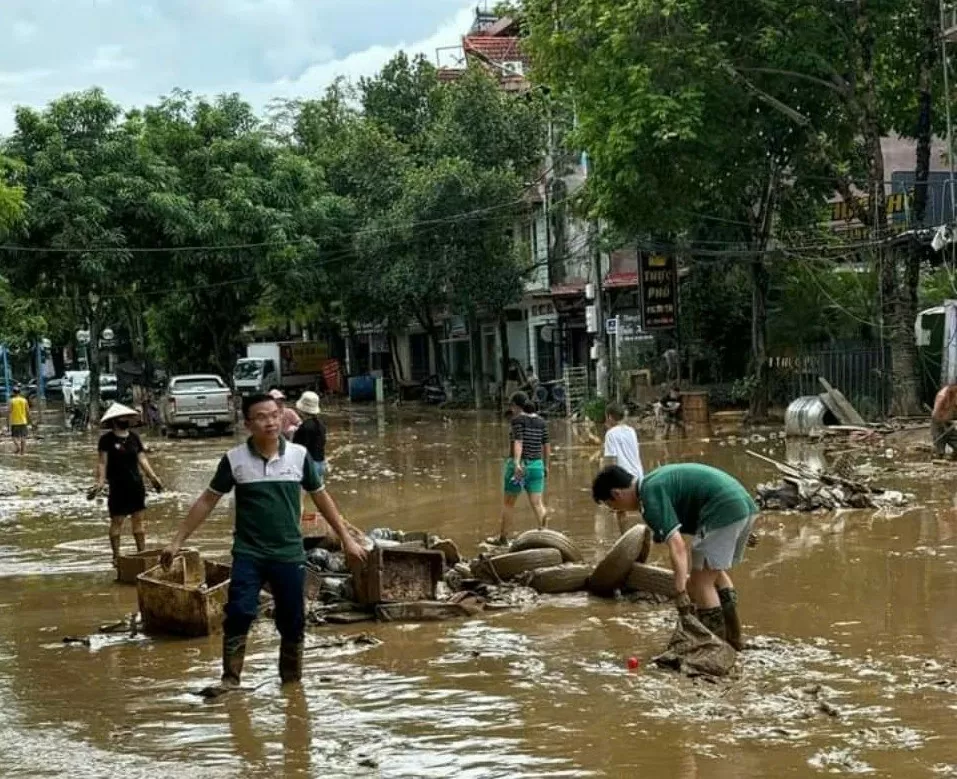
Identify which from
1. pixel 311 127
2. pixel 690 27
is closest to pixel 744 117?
pixel 690 27

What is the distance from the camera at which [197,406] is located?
34.7 metres

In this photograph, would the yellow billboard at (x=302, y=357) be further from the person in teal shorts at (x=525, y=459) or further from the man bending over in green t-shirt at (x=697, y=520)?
the man bending over in green t-shirt at (x=697, y=520)

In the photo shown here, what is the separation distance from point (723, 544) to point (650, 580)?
7.81ft

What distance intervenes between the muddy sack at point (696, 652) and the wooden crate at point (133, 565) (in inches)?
222

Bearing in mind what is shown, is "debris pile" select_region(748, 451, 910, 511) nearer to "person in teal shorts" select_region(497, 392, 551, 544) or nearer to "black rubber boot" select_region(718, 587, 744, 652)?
"person in teal shorts" select_region(497, 392, 551, 544)

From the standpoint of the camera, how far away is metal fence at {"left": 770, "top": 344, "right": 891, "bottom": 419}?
26.9m

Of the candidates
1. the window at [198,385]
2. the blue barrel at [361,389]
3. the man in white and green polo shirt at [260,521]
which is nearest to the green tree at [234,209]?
the window at [198,385]

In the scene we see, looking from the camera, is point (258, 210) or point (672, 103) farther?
point (258, 210)

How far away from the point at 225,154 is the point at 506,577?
1357 inches

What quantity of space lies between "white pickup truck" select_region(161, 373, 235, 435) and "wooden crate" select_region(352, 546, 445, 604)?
26010 millimetres

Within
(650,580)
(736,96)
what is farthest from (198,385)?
(650,580)

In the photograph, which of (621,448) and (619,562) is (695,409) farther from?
(619,562)

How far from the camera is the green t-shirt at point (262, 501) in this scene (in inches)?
281

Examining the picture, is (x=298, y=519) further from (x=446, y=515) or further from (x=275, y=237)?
(x=275, y=237)
